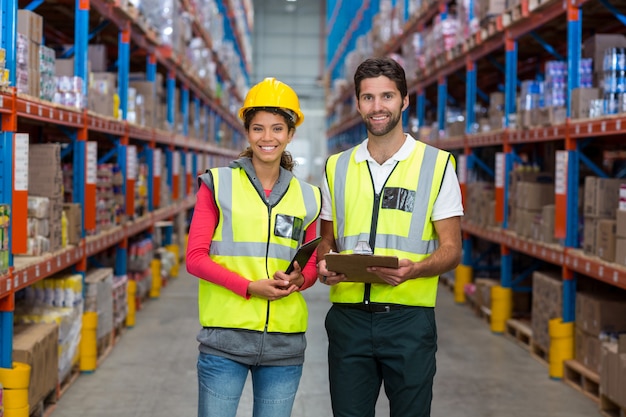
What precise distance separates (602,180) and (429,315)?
10.0 feet

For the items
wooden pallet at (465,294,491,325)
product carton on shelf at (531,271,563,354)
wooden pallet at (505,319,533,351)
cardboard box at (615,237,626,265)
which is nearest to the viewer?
cardboard box at (615,237,626,265)

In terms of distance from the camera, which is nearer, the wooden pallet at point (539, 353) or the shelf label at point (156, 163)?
the wooden pallet at point (539, 353)

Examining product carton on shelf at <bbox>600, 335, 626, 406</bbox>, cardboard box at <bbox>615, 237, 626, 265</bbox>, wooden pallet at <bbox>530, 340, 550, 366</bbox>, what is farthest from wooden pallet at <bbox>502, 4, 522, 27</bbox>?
product carton on shelf at <bbox>600, 335, 626, 406</bbox>

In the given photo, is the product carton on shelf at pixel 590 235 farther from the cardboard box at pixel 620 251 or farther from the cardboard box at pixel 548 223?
the cardboard box at pixel 548 223

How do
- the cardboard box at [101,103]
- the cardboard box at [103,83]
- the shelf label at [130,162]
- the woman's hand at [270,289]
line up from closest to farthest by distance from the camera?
the woman's hand at [270,289], the cardboard box at [101,103], the cardboard box at [103,83], the shelf label at [130,162]

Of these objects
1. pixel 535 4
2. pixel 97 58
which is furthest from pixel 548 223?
pixel 97 58

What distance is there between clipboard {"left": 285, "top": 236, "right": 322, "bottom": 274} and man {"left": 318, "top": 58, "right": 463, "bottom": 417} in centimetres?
12

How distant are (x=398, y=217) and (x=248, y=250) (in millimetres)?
546

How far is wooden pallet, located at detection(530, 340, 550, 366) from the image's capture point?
6220 mm

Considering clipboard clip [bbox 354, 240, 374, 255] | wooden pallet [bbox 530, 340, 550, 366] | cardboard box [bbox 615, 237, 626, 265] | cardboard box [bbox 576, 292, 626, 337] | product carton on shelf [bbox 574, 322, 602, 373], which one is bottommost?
wooden pallet [bbox 530, 340, 550, 366]

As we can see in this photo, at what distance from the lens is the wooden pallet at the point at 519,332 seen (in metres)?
6.70

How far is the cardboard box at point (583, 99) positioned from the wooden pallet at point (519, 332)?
6.44 feet

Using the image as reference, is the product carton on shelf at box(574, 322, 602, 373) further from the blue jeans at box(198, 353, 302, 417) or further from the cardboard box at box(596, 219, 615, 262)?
the blue jeans at box(198, 353, 302, 417)

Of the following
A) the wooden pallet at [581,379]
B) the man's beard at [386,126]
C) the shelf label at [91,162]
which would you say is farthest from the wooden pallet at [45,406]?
the wooden pallet at [581,379]
